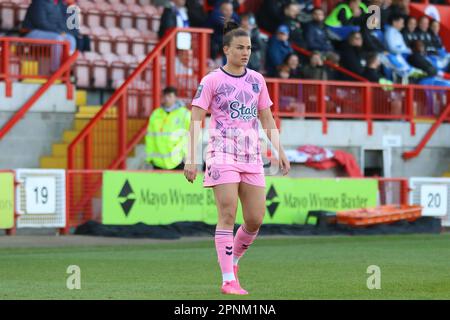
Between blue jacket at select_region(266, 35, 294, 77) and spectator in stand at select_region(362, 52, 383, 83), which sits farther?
spectator in stand at select_region(362, 52, 383, 83)

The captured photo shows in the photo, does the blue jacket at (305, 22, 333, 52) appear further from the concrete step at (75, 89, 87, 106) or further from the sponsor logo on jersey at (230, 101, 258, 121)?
the sponsor logo on jersey at (230, 101, 258, 121)

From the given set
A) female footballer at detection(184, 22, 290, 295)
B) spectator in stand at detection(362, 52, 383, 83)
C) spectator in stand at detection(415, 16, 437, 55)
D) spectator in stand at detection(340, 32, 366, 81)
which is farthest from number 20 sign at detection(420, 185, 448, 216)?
female footballer at detection(184, 22, 290, 295)

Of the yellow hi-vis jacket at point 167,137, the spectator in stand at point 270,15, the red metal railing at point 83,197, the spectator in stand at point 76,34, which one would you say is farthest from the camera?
the spectator in stand at point 270,15

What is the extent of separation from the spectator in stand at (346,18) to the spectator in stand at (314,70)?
7.39ft

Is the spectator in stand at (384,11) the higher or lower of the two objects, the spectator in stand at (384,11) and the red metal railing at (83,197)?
the higher

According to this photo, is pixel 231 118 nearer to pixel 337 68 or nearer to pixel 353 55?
pixel 337 68

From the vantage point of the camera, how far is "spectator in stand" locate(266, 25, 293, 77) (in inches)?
1054

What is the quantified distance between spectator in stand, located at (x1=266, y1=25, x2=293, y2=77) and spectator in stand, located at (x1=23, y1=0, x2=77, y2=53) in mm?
4583

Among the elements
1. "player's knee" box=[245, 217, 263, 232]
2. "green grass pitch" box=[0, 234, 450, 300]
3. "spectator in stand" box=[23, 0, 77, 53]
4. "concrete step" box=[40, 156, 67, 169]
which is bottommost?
"green grass pitch" box=[0, 234, 450, 300]

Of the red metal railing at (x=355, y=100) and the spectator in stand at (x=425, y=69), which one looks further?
the spectator in stand at (x=425, y=69)

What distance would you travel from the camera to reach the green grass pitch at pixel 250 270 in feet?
36.4

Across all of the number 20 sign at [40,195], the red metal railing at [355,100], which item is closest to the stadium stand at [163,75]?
the red metal railing at [355,100]

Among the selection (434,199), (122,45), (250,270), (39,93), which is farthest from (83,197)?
(250,270)

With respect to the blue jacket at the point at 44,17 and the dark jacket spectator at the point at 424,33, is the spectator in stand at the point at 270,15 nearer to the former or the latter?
the dark jacket spectator at the point at 424,33
